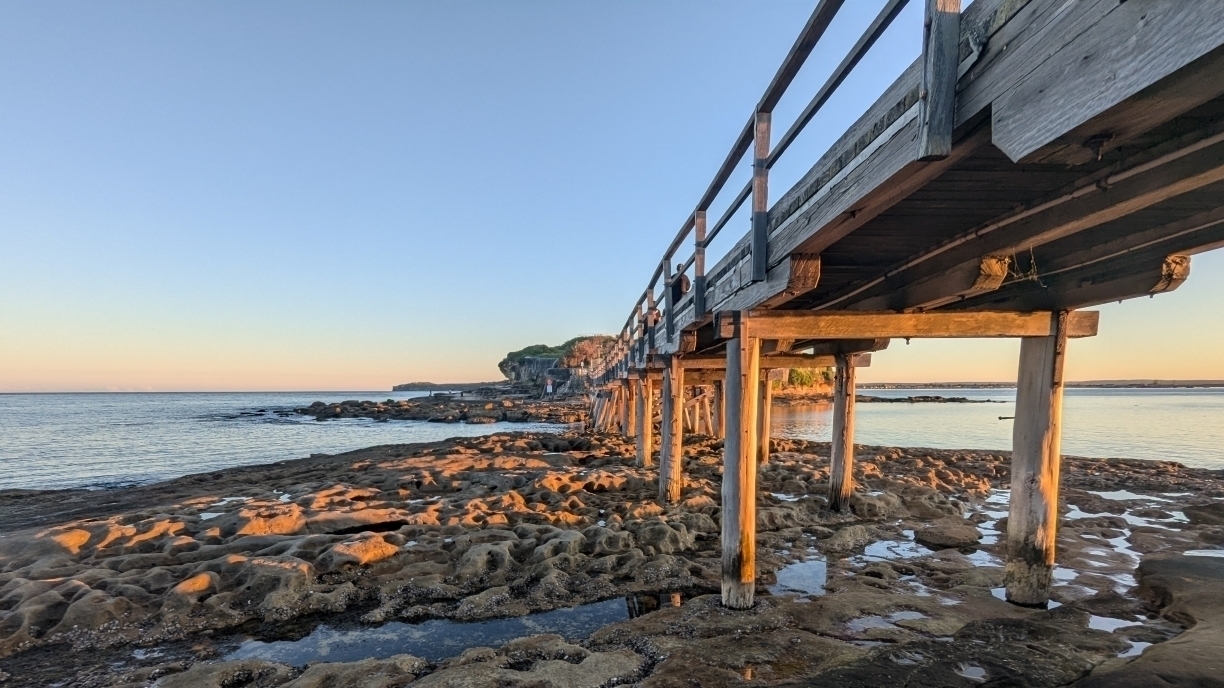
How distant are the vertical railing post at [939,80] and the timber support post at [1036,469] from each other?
14.7 ft

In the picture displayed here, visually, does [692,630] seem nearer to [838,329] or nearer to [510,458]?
[838,329]

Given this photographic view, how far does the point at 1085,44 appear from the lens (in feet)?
6.57

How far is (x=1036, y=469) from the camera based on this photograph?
19.8 ft

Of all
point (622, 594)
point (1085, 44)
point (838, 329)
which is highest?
point (1085, 44)

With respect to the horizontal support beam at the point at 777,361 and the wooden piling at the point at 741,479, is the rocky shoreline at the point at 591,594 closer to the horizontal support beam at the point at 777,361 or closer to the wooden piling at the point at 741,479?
the wooden piling at the point at 741,479

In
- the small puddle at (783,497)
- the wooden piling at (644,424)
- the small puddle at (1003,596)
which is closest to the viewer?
the small puddle at (1003,596)

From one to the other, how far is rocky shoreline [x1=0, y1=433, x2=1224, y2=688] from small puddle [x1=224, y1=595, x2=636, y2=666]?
31 mm

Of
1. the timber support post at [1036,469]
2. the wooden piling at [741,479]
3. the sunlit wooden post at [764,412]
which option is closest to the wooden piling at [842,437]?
the timber support post at [1036,469]

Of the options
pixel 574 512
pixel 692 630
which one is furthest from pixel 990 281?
pixel 574 512

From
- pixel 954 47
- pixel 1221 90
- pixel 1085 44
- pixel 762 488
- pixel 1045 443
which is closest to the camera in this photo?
pixel 1221 90

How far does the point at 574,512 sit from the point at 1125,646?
730cm

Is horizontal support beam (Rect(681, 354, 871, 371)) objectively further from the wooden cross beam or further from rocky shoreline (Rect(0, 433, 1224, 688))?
rocky shoreline (Rect(0, 433, 1224, 688))

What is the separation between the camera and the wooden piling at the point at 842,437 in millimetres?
10430

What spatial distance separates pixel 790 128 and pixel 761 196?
95 centimetres
